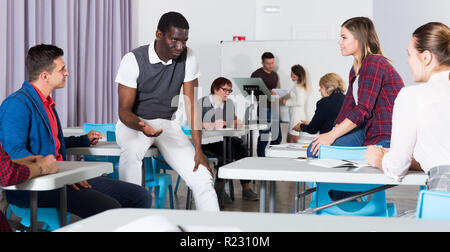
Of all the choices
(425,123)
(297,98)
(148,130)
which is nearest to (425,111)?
(425,123)

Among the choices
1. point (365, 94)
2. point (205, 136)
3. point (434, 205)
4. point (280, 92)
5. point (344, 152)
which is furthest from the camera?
point (280, 92)

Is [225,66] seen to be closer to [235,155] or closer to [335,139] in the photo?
[235,155]

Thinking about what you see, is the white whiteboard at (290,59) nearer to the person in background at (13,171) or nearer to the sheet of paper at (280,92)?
the sheet of paper at (280,92)

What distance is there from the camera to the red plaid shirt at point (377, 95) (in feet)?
8.10

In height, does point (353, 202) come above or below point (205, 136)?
below

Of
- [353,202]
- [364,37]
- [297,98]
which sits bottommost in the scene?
[353,202]

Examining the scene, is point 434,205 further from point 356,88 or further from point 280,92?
point 280,92

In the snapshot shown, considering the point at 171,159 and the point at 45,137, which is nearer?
the point at 45,137

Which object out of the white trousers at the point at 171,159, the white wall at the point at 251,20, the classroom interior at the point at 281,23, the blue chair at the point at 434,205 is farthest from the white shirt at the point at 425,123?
the white wall at the point at 251,20

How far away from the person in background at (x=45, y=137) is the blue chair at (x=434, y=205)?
127 cm

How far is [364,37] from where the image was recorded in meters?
2.63

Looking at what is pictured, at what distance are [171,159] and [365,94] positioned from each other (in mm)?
1069

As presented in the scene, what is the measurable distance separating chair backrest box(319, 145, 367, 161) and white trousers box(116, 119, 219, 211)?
615 mm

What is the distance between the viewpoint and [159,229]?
30.5 inches
